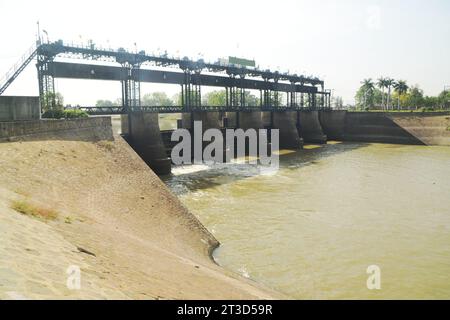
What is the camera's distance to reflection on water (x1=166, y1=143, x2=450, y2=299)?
14.4 meters

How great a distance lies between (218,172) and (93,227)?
27314 millimetres

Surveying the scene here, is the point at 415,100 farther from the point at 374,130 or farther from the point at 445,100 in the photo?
the point at 374,130

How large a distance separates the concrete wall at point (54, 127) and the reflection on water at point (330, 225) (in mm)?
7661

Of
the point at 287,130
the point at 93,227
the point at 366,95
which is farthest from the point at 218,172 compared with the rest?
the point at 366,95

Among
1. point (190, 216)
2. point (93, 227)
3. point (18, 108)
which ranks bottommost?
point (190, 216)

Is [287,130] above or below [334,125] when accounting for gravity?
below

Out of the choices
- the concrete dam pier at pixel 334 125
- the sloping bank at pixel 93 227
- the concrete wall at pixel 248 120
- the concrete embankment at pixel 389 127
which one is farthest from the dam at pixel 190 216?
the concrete embankment at pixel 389 127

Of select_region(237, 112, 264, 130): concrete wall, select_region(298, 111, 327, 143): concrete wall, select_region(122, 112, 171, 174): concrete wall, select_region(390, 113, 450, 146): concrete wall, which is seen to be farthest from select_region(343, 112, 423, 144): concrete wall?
select_region(122, 112, 171, 174): concrete wall

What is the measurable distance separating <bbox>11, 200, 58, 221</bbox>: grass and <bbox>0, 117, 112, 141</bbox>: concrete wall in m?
8.73

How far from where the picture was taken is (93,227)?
1262cm

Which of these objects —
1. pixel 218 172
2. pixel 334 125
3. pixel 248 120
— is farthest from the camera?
pixel 334 125

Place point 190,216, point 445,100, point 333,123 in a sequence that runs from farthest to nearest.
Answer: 1. point 445,100
2. point 333,123
3. point 190,216

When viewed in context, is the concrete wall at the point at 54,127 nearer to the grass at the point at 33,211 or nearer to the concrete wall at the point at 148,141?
the grass at the point at 33,211

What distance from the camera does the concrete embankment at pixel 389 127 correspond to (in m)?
66.6
